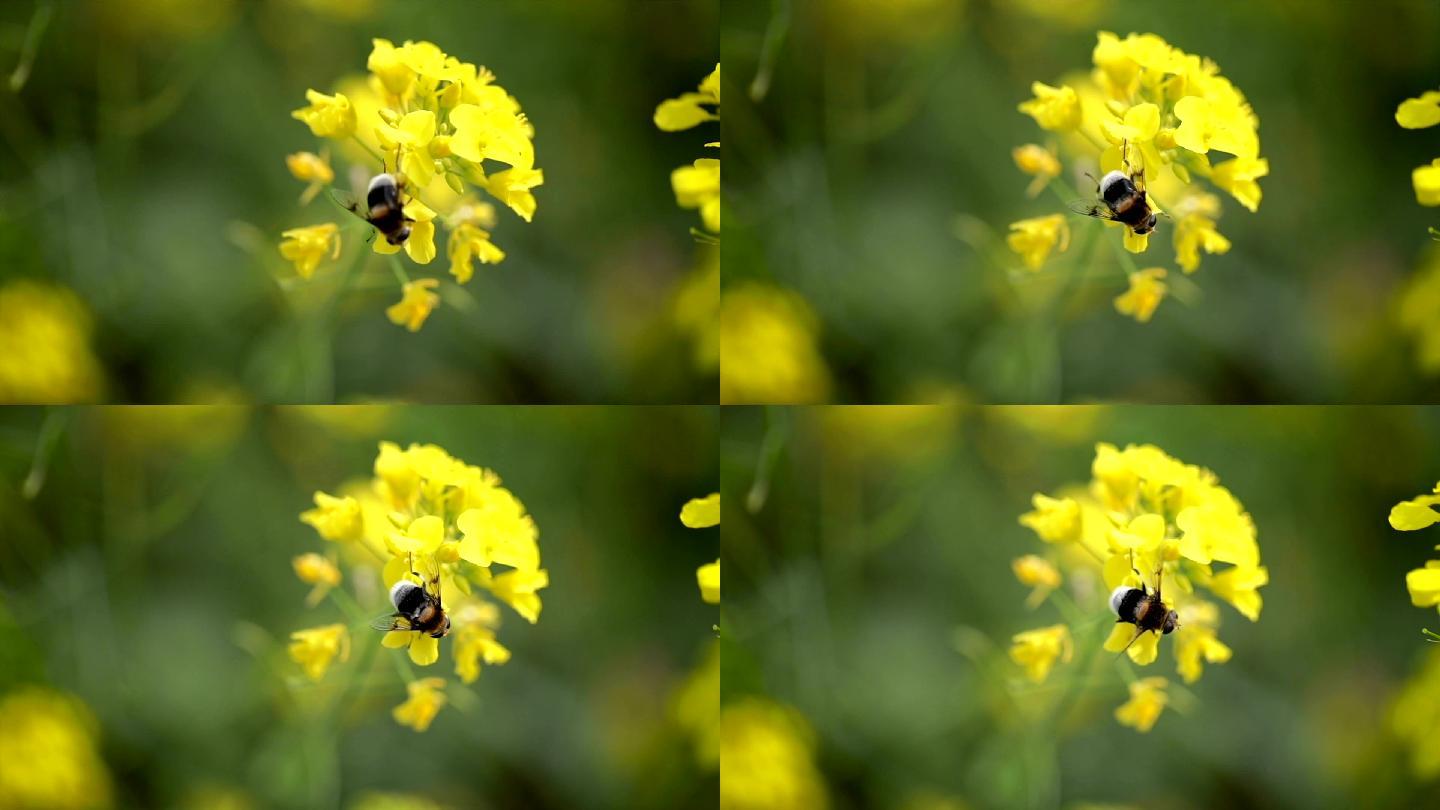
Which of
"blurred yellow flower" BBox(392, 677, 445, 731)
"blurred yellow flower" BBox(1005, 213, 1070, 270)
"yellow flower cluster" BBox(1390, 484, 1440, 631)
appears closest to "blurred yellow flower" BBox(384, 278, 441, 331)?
"blurred yellow flower" BBox(392, 677, 445, 731)

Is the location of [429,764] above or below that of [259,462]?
below

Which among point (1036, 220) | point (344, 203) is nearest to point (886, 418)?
point (1036, 220)

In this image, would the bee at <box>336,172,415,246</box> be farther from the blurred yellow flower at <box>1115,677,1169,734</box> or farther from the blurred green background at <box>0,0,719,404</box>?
the blurred yellow flower at <box>1115,677,1169,734</box>

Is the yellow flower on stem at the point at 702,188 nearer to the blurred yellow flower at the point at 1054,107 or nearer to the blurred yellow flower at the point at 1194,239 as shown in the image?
the blurred yellow flower at the point at 1054,107

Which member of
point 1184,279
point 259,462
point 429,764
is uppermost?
point 1184,279

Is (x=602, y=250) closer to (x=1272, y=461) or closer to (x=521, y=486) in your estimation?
(x=521, y=486)
